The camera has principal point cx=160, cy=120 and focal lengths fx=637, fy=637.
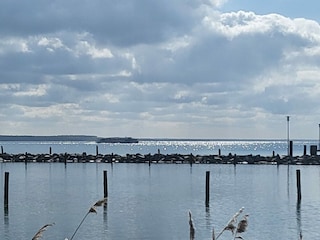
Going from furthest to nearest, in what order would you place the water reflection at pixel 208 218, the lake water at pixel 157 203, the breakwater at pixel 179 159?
the breakwater at pixel 179 159
the water reflection at pixel 208 218
the lake water at pixel 157 203

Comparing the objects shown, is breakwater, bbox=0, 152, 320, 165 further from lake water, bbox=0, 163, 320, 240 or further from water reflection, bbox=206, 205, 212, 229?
water reflection, bbox=206, 205, 212, 229

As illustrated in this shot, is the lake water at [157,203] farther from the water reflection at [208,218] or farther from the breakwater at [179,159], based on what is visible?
the breakwater at [179,159]

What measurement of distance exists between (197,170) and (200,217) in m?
47.1

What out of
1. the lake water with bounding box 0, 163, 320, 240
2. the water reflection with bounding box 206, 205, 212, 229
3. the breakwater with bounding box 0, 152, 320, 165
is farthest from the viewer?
the breakwater with bounding box 0, 152, 320, 165

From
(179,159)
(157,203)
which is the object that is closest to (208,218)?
(157,203)

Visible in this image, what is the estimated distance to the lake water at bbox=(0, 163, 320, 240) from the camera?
3472 centimetres

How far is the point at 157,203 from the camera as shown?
47562mm

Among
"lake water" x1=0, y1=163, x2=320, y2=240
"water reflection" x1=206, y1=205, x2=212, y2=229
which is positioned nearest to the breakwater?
"lake water" x1=0, y1=163, x2=320, y2=240

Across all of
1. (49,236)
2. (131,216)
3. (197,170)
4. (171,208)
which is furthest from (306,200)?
(197,170)

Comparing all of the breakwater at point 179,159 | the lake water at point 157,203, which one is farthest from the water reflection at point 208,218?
the breakwater at point 179,159

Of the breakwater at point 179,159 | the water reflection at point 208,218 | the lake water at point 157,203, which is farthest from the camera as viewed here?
the breakwater at point 179,159

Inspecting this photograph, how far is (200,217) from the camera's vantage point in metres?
39.8

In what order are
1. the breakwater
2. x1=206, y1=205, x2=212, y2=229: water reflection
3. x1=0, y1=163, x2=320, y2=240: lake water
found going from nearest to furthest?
1. x1=0, y1=163, x2=320, y2=240: lake water
2. x1=206, y1=205, x2=212, y2=229: water reflection
3. the breakwater

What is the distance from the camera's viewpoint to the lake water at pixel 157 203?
3472 centimetres
